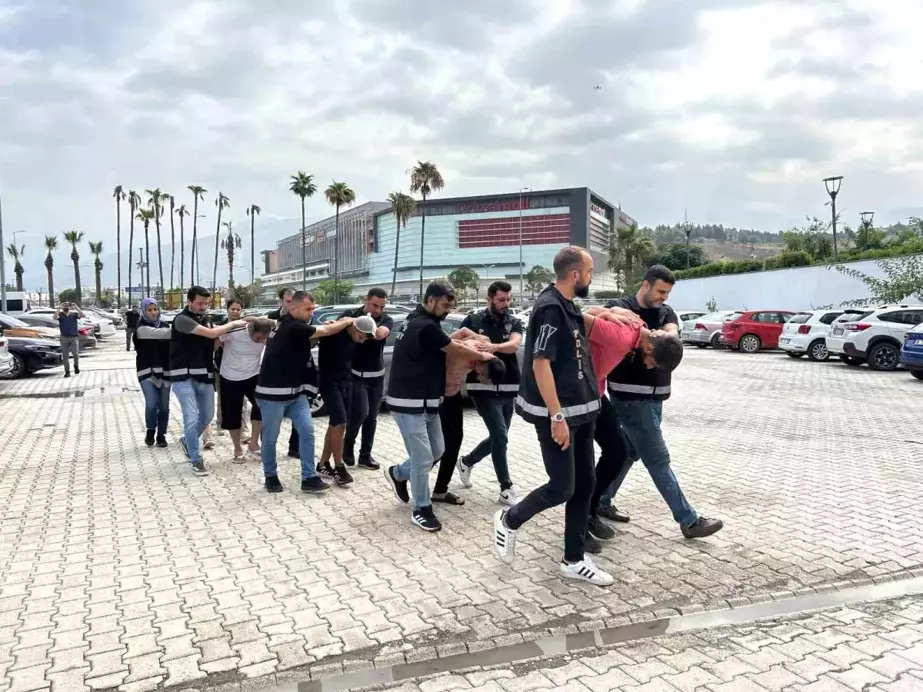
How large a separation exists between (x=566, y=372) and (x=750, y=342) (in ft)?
68.4

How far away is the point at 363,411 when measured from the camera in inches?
251

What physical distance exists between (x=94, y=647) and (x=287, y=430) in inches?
217

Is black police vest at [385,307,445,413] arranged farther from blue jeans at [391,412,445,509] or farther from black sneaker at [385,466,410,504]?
black sneaker at [385,466,410,504]

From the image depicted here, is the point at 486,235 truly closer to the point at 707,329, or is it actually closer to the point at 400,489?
the point at 707,329

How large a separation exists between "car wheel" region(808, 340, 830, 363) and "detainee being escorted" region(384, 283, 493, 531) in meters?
16.6

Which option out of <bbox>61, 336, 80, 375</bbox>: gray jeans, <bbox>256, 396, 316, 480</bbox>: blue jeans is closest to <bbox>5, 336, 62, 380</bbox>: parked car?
<bbox>61, 336, 80, 375</bbox>: gray jeans

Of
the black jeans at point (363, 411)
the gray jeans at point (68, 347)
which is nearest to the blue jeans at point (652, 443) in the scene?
the black jeans at point (363, 411)

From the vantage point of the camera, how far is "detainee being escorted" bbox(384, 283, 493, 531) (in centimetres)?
483

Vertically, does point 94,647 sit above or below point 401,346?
below

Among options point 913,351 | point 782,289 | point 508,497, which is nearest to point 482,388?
point 508,497

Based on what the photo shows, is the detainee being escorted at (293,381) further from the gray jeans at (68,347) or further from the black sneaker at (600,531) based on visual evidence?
the gray jeans at (68,347)

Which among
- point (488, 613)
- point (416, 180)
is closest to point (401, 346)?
point (488, 613)

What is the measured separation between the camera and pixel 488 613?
3686 millimetres

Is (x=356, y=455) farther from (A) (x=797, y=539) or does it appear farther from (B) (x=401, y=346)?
(A) (x=797, y=539)
